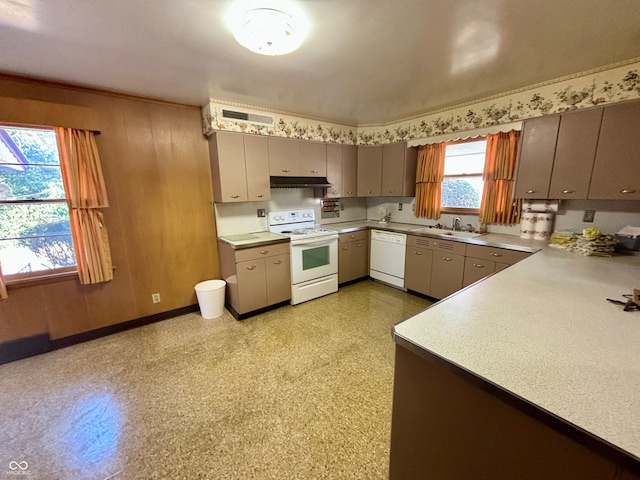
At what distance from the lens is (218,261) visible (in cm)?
337

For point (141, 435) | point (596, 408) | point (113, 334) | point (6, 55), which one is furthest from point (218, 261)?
point (596, 408)

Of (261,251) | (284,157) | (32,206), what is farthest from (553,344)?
(32,206)

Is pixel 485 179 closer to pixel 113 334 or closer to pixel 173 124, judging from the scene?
pixel 173 124

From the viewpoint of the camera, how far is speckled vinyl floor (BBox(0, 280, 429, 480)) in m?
1.45

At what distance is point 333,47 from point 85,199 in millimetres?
2539

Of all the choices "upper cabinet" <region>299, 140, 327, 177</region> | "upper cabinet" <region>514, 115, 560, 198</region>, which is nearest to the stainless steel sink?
"upper cabinet" <region>514, 115, 560, 198</region>

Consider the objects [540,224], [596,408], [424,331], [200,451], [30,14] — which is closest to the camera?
[596,408]

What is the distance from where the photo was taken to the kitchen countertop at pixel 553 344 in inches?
26.6

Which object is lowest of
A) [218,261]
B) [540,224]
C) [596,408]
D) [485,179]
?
[218,261]

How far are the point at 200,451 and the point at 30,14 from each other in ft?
8.45

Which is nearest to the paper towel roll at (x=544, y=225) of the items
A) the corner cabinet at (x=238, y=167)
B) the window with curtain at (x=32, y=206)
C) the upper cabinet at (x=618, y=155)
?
the upper cabinet at (x=618, y=155)

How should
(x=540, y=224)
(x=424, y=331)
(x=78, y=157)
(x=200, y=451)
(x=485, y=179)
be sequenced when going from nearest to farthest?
(x=424, y=331), (x=200, y=451), (x=78, y=157), (x=540, y=224), (x=485, y=179)

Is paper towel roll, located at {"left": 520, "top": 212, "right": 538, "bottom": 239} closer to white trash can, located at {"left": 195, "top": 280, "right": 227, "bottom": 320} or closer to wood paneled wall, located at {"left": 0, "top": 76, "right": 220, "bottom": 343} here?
white trash can, located at {"left": 195, "top": 280, "right": 227, "bottom": 320}

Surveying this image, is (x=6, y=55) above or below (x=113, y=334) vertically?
above
